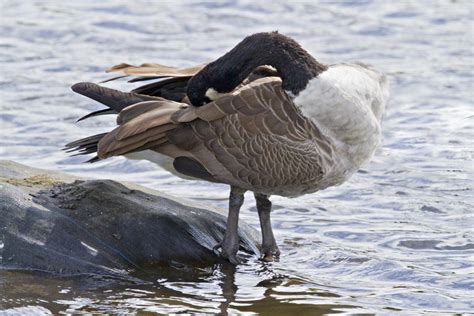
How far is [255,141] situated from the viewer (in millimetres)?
7727

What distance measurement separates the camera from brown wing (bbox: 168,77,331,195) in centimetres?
766

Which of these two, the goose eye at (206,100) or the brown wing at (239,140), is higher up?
the goose eye at (206,100)

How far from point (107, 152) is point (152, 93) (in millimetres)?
903

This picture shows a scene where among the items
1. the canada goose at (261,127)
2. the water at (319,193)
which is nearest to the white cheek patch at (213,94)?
the canada goose at (261,127)

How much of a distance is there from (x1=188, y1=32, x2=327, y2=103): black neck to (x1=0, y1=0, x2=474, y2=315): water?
1385mm

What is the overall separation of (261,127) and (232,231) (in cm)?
83

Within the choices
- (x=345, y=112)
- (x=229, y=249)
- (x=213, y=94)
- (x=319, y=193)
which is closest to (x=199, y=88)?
(x=213, y=94)

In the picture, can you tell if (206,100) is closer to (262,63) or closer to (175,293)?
(262,63)

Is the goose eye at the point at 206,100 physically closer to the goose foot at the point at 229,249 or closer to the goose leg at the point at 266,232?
the goose leg at the point at 266,232

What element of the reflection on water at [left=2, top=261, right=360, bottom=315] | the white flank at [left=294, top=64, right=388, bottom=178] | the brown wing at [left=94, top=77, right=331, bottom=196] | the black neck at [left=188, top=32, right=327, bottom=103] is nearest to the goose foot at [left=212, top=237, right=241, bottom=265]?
the reflection on water at [left=2, top=261, right=360, bottom=315]

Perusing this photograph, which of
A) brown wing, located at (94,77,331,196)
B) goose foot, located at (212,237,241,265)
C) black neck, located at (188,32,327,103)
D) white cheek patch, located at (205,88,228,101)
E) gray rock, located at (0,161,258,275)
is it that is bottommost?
goose foot, located at (212,237,241,265)

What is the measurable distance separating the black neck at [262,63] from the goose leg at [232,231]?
2.60ft

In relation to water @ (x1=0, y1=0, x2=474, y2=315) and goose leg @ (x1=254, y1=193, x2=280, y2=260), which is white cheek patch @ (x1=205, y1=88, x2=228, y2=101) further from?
water @ (x1=0, y1=0, x2=474, y2=315)

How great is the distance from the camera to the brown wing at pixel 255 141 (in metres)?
7.66
